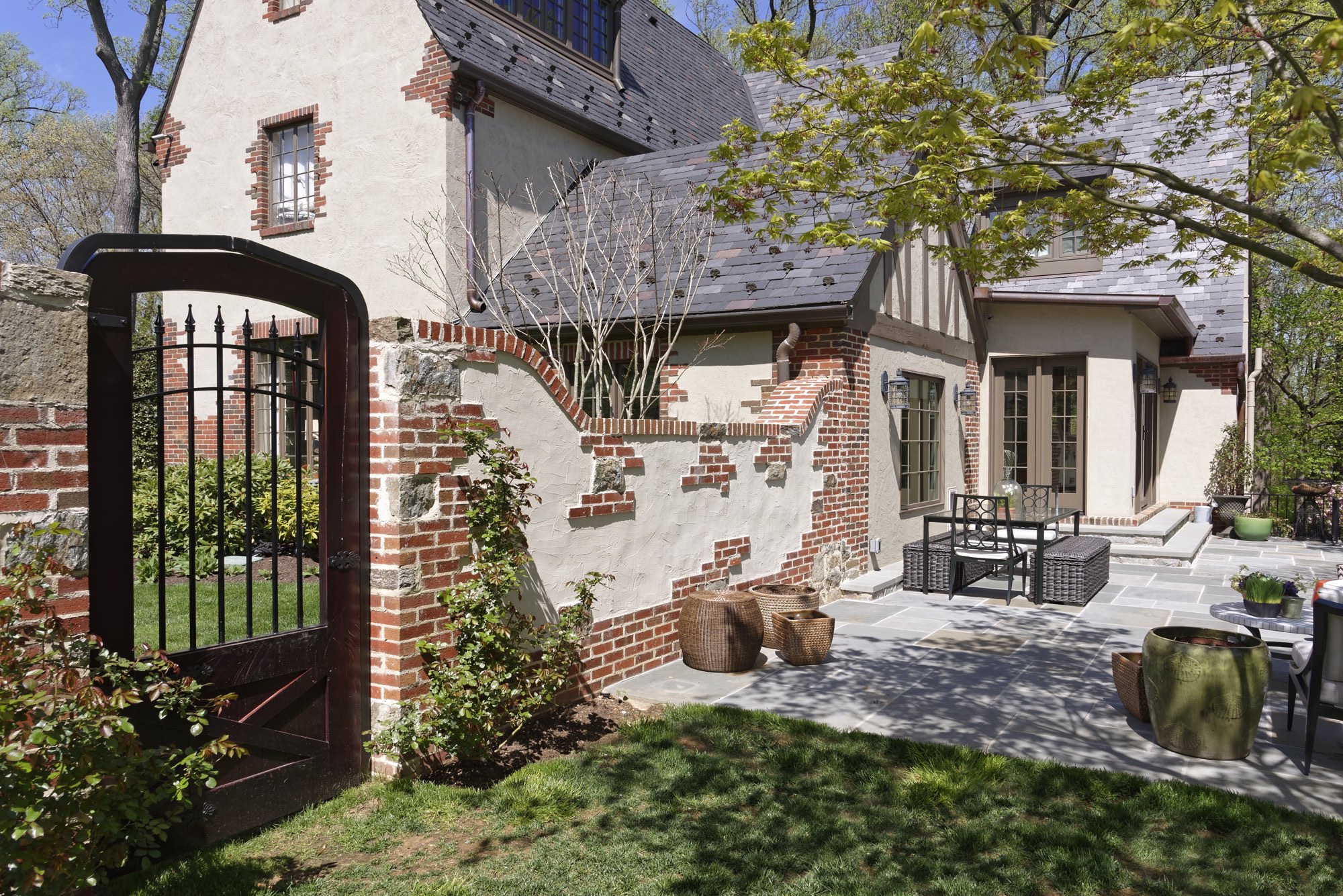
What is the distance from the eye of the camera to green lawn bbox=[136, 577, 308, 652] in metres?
6.50

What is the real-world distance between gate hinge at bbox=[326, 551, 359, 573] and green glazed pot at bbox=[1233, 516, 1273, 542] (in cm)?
1461

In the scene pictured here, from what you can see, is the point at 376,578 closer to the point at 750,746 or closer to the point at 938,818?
the point at 750,746

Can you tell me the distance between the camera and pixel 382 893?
3.37 m

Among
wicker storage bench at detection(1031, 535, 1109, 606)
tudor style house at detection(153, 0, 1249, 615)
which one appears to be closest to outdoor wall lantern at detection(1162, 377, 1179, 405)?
tudor style house at detection(153, 0, 1249, 615)

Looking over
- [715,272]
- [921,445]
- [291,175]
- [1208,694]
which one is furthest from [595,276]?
[1208,694]

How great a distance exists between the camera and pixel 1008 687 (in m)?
6.09

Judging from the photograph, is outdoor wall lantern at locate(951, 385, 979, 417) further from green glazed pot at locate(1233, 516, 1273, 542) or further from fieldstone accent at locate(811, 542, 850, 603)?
green glazed pot at locate(1233, 516, 1273, 542)

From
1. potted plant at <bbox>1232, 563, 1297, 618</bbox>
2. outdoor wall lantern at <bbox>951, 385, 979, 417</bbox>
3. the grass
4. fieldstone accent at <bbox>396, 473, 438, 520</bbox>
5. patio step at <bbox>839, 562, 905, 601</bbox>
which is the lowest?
the grass

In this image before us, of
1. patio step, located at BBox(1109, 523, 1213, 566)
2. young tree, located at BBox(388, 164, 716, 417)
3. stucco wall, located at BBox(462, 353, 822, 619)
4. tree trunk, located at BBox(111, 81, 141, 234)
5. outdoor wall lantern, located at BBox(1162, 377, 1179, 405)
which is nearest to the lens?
stucco wall, located at BBox(462, 353, 822, 619)

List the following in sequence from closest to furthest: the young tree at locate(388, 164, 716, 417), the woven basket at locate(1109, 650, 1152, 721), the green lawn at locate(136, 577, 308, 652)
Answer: the woven basket at locate(1109, 650, 1152, 721)
the green lawn at locate(136, 577, 308, 652)
the young tree at locate(388, 164, 716, 417)

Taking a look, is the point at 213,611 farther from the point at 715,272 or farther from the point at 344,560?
the point at 715,272

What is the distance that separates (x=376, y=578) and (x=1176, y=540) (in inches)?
478

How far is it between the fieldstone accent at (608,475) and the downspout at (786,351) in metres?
3.36

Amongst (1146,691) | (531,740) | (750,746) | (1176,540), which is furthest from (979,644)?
(1176,540)
